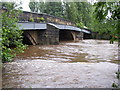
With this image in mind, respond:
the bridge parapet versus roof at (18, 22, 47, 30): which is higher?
the bridge parapet

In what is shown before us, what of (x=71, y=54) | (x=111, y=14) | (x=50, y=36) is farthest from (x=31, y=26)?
(x=111, y=14)

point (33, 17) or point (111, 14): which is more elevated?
point (33, 17)

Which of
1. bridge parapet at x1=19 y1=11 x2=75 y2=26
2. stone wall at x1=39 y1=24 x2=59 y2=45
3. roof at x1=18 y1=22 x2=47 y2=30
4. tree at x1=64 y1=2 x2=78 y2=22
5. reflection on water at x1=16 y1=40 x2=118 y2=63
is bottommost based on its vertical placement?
reflection on water at x1=16 y1=40 x2=118 y2=63

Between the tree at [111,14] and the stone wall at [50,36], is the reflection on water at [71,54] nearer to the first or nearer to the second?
the stone wall at [50,36]

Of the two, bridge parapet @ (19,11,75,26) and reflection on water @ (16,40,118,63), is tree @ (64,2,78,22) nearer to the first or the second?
bridge parapet @ (19,11,75,26)

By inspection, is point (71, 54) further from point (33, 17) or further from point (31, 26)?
point (33, 17)

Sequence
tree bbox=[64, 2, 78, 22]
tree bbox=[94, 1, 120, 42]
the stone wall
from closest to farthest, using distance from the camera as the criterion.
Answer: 1. tree bbox=[94, 1, 120, 42]
2. the stone wall
3. tree bbox=[64, 2, 78, 22]

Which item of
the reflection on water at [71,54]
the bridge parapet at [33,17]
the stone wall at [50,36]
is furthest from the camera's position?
the stone wall at [50,36]

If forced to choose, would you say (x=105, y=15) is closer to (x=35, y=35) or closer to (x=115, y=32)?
(x=115, y=32)

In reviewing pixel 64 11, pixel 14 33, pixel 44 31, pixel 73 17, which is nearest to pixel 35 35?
pixel 44 31

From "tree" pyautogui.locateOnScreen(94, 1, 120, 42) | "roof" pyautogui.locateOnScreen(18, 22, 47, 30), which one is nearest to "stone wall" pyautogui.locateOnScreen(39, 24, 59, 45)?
"roof" pyautogui.locateOnScreen(18, 22, 47, 30)

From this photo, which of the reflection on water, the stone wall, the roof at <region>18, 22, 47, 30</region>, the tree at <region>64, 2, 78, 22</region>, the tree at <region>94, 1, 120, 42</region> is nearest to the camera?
the tree at <region>94, 1, 120, 42</region>

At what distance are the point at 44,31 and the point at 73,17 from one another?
18.3 metres

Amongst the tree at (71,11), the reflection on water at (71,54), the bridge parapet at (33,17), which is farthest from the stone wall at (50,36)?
the tree at (71,11)
